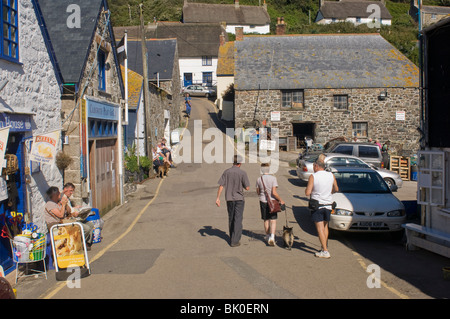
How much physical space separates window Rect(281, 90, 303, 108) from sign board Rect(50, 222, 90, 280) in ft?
81.3

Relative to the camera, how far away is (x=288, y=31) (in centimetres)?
5925

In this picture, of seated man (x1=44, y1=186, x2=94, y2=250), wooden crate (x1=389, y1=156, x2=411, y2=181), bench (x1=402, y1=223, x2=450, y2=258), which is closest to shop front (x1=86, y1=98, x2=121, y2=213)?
seated man (x1=44, y1=186, x2=94, y2=250)

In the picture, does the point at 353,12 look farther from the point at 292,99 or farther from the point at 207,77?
the point at 292,99

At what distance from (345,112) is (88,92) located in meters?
22.8

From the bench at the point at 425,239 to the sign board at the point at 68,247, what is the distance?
653 centimetres

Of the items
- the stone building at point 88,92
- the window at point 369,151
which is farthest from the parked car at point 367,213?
the window at point 369,151

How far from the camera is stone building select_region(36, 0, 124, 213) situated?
1102 centimetres

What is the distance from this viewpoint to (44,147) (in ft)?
28.6

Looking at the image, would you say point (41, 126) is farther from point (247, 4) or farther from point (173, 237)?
point (247, 4)

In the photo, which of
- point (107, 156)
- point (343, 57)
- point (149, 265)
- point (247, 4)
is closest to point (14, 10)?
point (149, 265)

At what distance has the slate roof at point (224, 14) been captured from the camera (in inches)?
2694

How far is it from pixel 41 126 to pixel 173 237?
3901mm

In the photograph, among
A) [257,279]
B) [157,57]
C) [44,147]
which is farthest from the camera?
[157,57]

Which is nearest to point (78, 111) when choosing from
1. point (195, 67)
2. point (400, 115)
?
point (400, 115)
